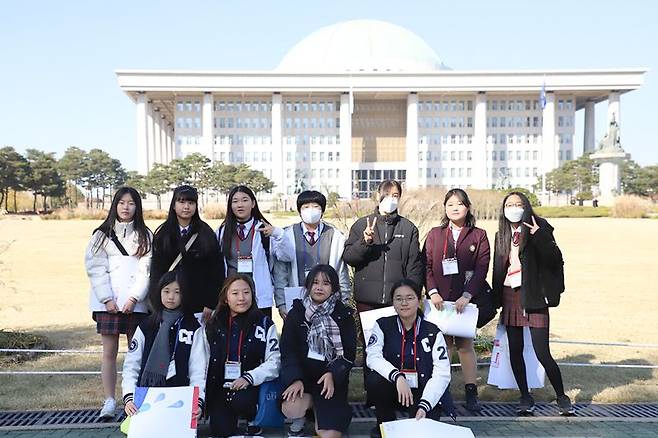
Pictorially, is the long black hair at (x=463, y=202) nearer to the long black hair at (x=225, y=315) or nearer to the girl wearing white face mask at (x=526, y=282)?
the girl wearing white face mask at (x=526, y=282)

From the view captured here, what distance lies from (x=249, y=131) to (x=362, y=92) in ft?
49.6

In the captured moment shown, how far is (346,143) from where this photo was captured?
67.9m

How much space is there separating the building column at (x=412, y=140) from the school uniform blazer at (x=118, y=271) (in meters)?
64.4

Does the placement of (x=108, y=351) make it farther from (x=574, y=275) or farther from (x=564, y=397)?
(x=574, y=275)

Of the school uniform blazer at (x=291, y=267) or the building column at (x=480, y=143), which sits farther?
the building column at (x=480, y=143)

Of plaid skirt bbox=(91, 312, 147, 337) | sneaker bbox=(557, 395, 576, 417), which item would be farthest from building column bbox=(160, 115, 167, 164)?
sneaker bbox=(557, 395, 576, 417)

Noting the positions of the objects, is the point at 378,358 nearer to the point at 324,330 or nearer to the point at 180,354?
the point at 324,330

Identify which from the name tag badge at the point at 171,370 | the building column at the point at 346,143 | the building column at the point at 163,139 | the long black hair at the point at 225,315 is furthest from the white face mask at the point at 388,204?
the building column at the point at 163,139

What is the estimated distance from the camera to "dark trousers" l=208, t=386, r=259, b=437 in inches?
148

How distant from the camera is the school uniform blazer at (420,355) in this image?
3666 mm

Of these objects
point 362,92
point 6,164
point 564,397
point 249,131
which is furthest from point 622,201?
point 249,131

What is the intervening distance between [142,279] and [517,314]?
2863 millimetres

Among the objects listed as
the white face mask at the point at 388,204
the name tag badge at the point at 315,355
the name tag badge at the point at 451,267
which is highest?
the white face mask at the point at 388,204

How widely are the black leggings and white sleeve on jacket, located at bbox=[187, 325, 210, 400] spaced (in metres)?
2.34
